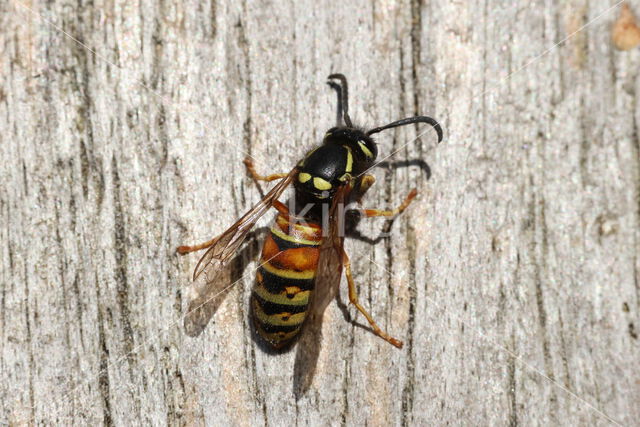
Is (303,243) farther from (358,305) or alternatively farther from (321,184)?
(358,305)

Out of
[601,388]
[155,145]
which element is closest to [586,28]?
[601,388]

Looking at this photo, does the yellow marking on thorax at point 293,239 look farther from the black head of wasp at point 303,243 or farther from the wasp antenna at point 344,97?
the wasp antenna at point 344,97

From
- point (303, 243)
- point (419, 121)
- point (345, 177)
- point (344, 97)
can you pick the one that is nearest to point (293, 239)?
point (303, 243)

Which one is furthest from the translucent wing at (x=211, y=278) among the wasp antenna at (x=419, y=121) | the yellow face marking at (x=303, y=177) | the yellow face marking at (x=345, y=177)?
the wasp antenna at (x=419, y=121)

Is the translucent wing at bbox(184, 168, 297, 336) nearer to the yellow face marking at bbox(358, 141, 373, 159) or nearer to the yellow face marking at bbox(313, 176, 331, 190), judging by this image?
the yellow face marking at bbox(313, 176, 331, 190)

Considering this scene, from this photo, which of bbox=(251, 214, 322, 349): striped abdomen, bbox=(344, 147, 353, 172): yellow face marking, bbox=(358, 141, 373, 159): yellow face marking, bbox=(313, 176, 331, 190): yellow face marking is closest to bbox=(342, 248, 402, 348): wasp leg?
bbox=(251, 214, 322, 349): striped abdomen

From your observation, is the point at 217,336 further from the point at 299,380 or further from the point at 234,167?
the point at 234,167
